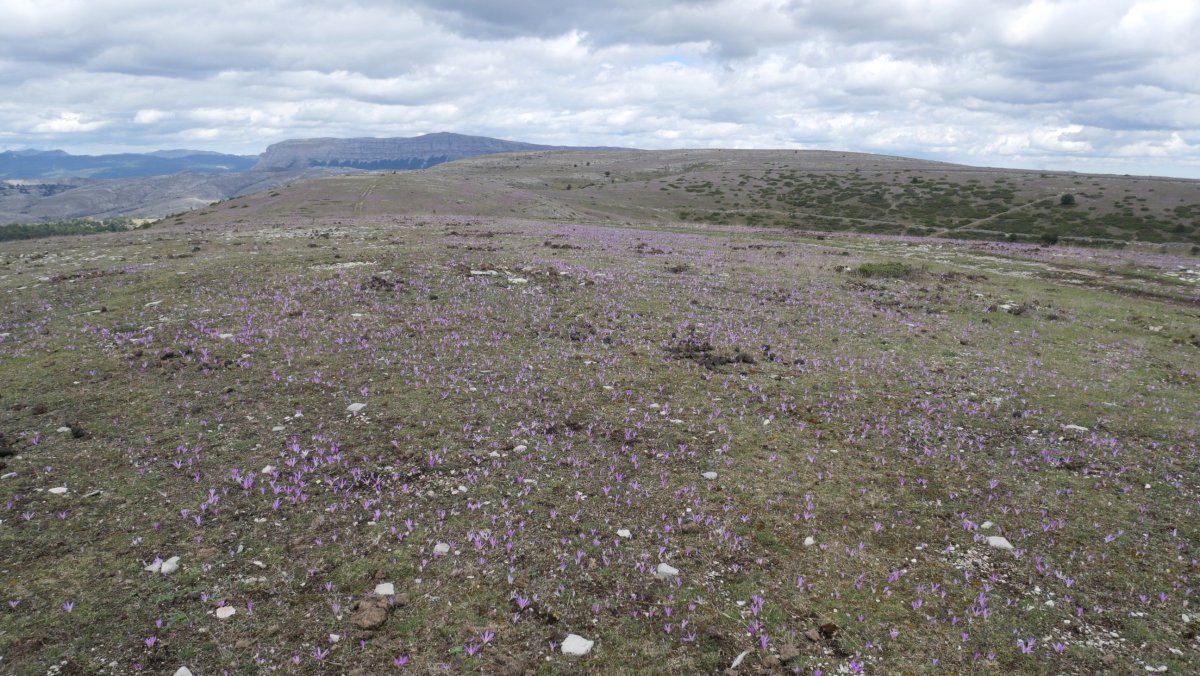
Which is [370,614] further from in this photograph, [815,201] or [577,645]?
[815,201]

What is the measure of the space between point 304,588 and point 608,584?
3.70 metres

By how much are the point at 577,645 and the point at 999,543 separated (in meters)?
6.44

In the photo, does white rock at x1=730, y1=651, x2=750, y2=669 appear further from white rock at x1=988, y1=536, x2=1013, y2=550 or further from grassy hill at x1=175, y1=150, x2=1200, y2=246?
grassy hill at x1=175, y1=150, x2=1200, y2=246

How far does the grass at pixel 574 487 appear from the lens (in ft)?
21.1

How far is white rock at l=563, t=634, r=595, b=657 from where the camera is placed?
6176mm

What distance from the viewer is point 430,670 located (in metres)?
5.86

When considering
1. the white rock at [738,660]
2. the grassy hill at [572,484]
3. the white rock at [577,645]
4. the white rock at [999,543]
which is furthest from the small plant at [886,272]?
the white rock at [577,645]

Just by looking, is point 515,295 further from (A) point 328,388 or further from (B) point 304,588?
(B) point 304,588

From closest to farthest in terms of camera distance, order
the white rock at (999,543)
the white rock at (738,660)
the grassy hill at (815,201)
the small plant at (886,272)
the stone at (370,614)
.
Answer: the white rock at (738,660)
the stone at (370,614)
the white rock at (999,543)
the small plant at (886,272)
the grassy hill at (815,201)

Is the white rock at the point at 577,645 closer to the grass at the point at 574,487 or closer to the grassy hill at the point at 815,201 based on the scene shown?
the grass at the point at 574,487

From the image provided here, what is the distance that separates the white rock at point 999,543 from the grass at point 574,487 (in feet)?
0.57

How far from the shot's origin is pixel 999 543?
27.3 ft

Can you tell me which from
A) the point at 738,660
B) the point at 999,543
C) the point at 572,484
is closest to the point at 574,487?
the point at 572,484

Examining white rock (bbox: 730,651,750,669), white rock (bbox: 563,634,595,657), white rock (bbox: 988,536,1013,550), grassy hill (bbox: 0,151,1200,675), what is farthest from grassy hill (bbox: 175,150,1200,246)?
white rock (bbox: 730,651,750,669)
